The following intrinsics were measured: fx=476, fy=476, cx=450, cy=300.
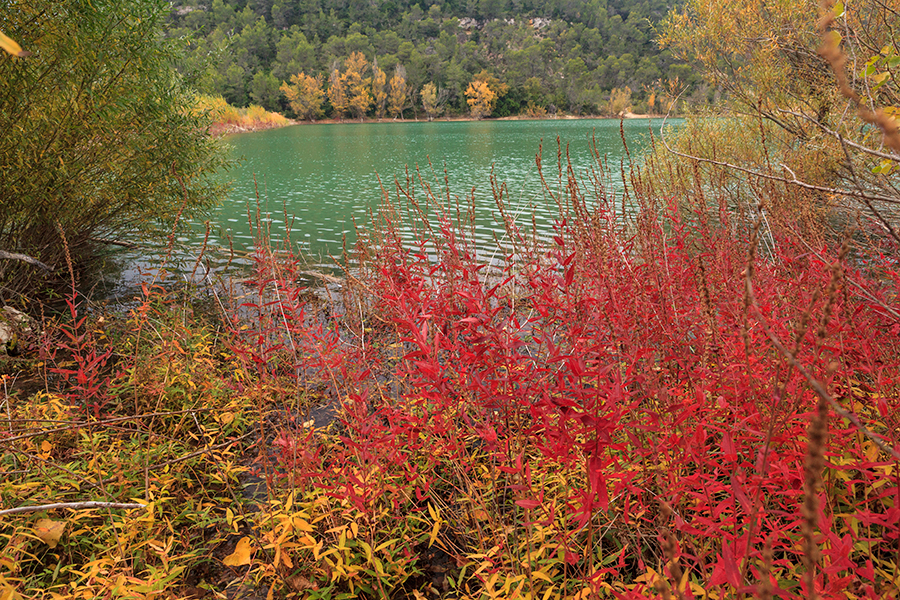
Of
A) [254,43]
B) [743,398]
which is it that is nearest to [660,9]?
[254,43]

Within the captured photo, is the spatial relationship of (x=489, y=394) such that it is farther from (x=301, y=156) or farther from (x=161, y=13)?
(x=301, y=156)

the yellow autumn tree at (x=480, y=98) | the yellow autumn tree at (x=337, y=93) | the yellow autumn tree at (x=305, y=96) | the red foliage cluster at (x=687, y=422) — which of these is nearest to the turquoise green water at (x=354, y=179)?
the red foliage cluster at (x=687, y=422)

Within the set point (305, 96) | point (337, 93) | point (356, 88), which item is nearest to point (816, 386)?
point (305, 96)

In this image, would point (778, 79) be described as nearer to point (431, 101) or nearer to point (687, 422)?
point (687, 422)

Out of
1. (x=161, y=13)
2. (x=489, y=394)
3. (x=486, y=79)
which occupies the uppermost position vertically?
(x=486, y=79)

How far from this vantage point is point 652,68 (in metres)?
92.2

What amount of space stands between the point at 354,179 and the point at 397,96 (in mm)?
62191

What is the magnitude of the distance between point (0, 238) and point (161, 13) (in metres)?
3.44

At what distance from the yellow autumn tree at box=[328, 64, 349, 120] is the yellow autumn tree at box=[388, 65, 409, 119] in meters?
7.38

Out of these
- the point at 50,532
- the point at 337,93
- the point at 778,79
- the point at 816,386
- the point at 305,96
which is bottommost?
the point at 50,532

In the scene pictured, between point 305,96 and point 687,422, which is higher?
point 305,96

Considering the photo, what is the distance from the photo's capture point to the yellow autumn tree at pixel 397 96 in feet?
247

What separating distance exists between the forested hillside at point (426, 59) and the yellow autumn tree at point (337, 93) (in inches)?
8.1

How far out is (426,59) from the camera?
290 feet
